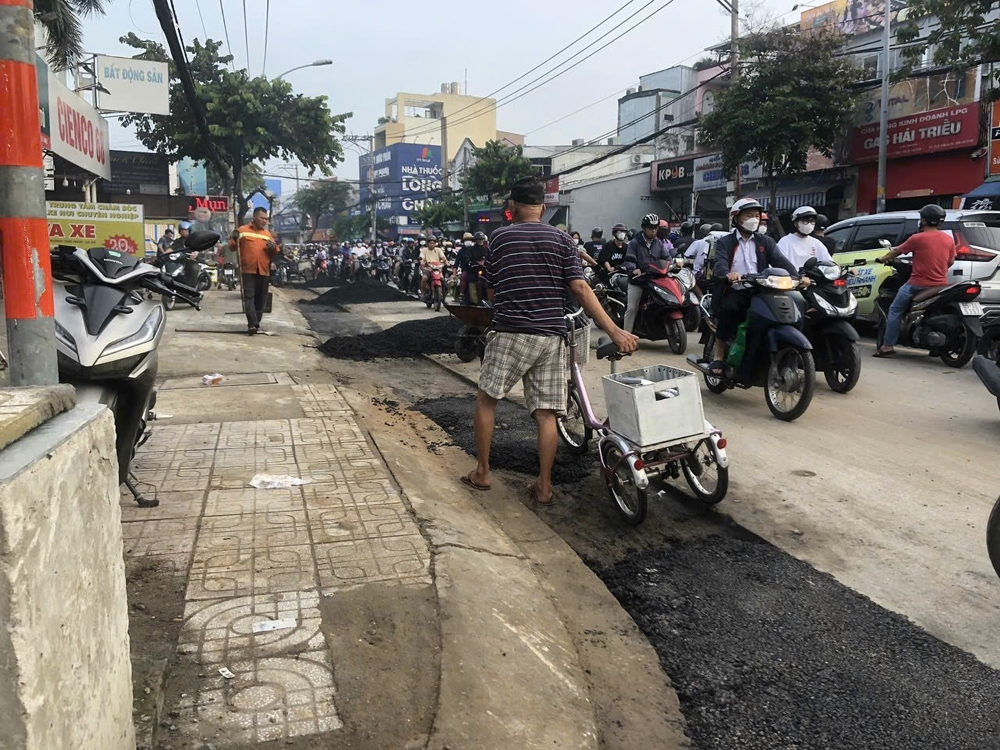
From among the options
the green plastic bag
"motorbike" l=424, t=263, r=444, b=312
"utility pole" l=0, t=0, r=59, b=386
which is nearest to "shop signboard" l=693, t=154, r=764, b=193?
"motorbike" l=424, t=263, r=444, b=312

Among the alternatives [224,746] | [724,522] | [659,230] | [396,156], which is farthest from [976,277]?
[396,156]

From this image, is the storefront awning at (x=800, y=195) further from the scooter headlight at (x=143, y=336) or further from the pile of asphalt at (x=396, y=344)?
the scooter headlight at (x=143, y=336)

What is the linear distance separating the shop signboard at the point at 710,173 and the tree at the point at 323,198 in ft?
168

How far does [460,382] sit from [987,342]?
465 centimetres

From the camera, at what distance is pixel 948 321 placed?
27.0 feet

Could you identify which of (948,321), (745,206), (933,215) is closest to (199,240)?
(745,206)

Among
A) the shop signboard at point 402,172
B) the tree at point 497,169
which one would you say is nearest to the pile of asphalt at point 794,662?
the tree at point 497,169

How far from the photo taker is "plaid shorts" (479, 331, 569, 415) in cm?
424

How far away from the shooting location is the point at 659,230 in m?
10.0

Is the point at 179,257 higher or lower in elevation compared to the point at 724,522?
higher

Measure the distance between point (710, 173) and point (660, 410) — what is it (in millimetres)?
25948

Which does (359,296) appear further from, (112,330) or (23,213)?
(23,213)

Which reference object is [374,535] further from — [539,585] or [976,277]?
[976,277]

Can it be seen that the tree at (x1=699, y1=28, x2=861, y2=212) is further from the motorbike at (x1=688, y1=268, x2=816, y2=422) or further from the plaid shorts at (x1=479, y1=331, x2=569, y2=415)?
the plaid shorts at (x1=479, y1=331, x2=569, y2=415)
